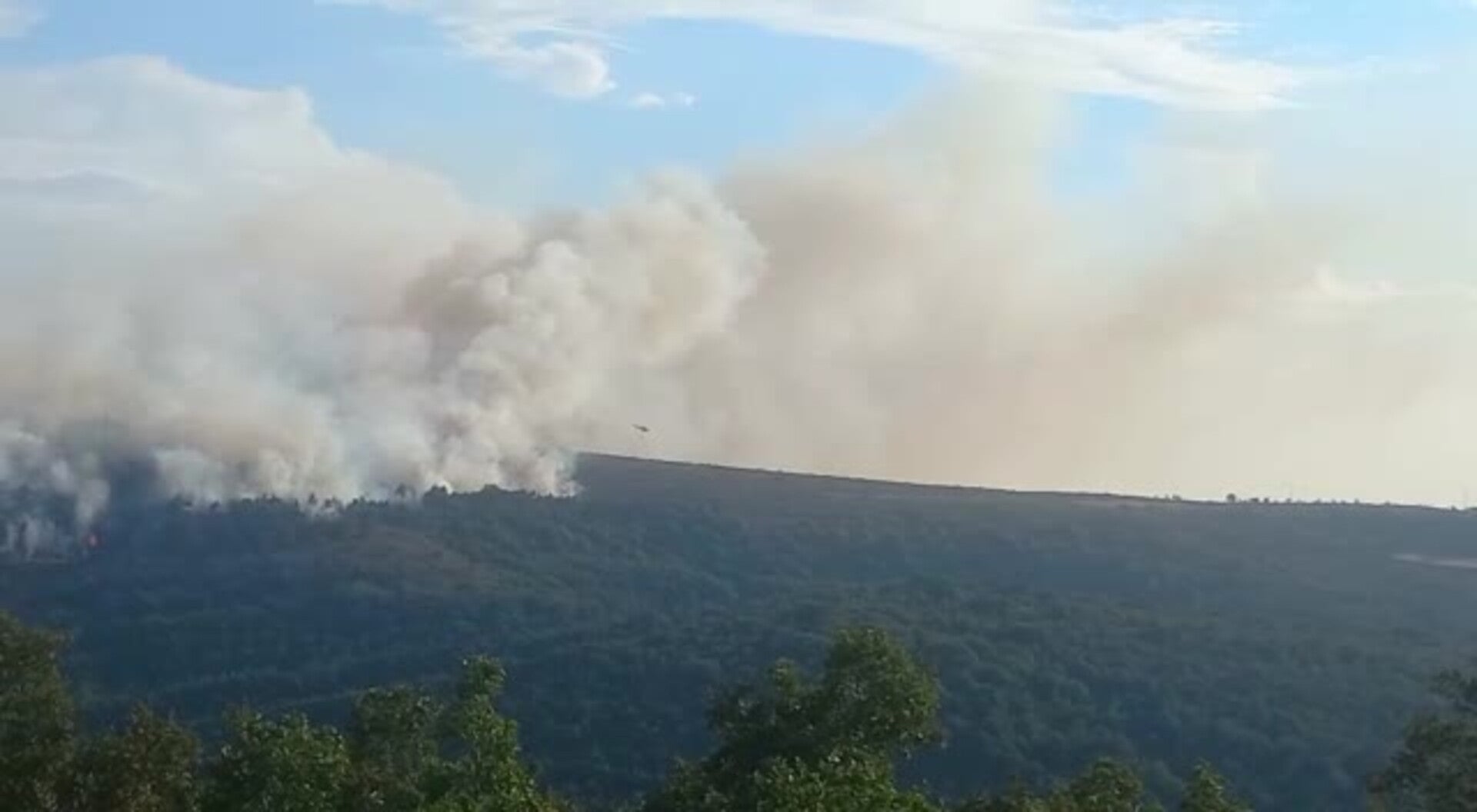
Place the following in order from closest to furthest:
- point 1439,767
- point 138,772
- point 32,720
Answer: point 138,772 < point 1439,767 < point 32,720

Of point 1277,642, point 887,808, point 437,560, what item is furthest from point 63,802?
point 437,560

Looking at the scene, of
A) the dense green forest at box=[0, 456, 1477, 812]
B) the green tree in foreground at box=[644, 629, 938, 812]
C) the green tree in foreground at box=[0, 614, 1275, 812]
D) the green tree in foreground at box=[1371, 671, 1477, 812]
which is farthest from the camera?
the dense green forest at box=[0, 456, 1477, 812]

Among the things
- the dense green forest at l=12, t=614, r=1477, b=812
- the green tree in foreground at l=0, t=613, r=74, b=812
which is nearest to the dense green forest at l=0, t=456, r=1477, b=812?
the dense green forest at l=12, t=614, r=1477, b=812

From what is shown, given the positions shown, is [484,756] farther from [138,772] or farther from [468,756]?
[138,772]

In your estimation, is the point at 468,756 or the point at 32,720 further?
the point at 32,720

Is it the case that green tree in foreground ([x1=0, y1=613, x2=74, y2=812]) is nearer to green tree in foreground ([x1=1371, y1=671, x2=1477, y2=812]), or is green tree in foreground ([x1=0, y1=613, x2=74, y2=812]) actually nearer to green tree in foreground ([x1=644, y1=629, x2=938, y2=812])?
green tree in foreground ([x1=644, y1=629, x2=938, y2=812])

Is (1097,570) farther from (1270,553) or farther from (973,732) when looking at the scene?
(973,732)

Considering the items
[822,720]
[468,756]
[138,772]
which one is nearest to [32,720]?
[138,772]
